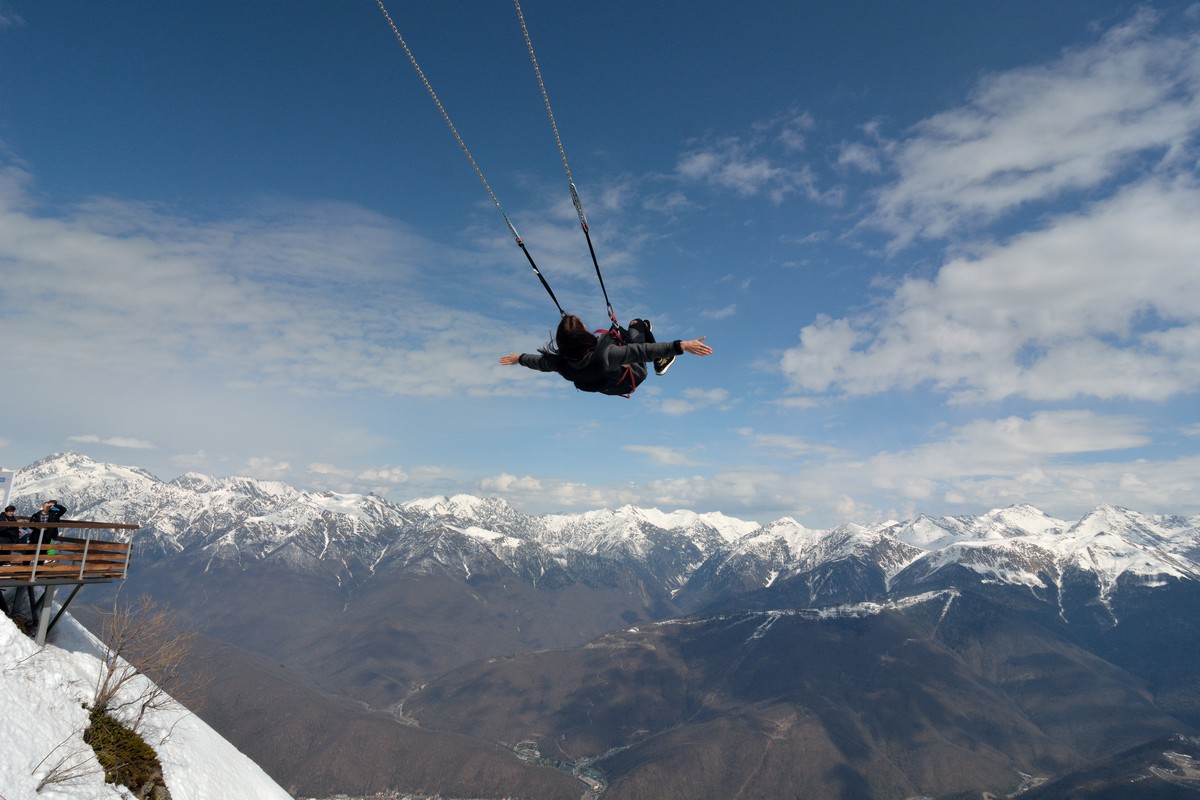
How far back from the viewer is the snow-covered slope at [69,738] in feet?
52.7

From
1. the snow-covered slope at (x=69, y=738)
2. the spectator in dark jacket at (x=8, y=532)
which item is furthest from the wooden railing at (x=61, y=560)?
the snow-covered slope at (x=69, y=738)

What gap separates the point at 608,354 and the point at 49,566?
83.4 ft

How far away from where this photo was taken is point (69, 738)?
17.9 meters

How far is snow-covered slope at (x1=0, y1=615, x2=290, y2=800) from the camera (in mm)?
16064

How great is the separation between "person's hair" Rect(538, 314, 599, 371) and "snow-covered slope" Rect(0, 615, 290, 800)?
55.6ft

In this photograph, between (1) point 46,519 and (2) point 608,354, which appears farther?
(1) point 46,519

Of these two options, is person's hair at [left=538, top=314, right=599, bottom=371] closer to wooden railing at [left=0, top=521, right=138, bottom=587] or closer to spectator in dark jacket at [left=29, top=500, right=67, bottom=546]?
wooden railing at [left=0, top=521, right=138, bottom=587]

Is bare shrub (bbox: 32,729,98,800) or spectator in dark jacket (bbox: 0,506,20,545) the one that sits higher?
spectator in dark jacket (bbox: 0,506,20,545)

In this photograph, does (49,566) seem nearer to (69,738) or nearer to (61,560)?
(61,560)

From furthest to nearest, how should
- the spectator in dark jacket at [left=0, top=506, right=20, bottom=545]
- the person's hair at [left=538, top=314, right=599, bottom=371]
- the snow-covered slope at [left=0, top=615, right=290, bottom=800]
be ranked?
the spectator in dark jacket at [left=0, top=506, right=20, bottom=545] → the snow-covered slope at [left=0, top=615, right=290, bottom=800] → the person's hair at [left=538, top=314, right=599, bottom=371]

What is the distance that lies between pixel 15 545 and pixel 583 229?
25.4 m

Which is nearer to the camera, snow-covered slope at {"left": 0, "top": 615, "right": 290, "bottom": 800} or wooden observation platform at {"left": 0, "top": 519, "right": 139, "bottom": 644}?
snow-covered slope at {"left": 0, "top": 615, "right": 290, "bottom": 800}

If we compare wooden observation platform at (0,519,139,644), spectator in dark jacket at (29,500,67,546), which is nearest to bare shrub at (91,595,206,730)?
wooden observation platform at (0,519,139,644)

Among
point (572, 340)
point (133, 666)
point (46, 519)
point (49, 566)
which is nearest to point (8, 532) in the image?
point (46, 519)
